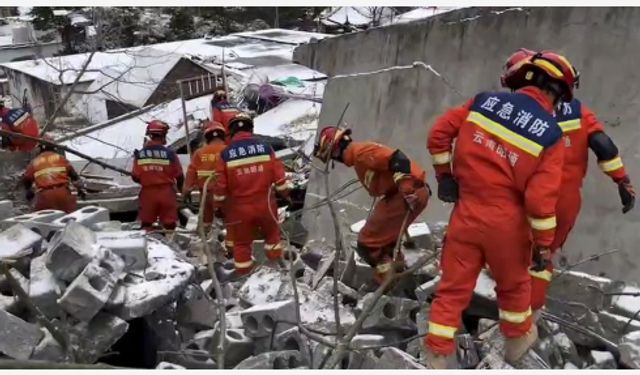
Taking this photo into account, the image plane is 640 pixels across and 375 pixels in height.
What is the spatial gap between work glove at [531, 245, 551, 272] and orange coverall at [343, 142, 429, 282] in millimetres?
1228

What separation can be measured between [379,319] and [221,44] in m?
19.2

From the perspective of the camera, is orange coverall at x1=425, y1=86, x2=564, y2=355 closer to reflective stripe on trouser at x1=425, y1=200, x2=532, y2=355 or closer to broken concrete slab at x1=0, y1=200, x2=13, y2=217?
reflective stripe on trouser at x1=425, y1=200, x2=532, y2=355

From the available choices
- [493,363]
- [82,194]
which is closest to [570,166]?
[493,363]

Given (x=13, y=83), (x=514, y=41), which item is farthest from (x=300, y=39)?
(x=514, y=41)

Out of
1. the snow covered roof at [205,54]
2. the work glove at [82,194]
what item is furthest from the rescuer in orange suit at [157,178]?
the snow covered roof at [205,54]

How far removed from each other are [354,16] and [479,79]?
21809mm

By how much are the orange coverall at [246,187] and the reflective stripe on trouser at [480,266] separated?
7.54 ft

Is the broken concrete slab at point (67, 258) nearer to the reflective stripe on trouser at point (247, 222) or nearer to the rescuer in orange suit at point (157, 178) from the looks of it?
the reflective stripe on trouser at point (247, 222)

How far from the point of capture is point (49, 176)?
23.0 feet

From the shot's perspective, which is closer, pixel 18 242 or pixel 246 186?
pixel 18 242

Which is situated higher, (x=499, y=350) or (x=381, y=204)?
(x=381, y=204)

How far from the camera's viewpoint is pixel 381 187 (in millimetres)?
4934

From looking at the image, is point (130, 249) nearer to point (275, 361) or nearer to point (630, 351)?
point (275, 361)

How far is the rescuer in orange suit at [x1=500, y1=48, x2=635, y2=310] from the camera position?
3.88 metres
